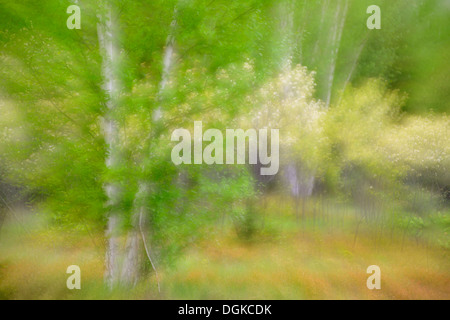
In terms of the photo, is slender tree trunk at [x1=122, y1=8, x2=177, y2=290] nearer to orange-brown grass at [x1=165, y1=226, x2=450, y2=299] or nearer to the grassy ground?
the grassy ground

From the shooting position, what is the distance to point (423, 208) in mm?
12328

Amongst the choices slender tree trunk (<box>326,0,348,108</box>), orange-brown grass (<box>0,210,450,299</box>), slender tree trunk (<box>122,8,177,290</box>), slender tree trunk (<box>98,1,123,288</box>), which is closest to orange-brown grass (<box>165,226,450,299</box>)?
orange-brown grass (<box>0,210,450,299</box>)

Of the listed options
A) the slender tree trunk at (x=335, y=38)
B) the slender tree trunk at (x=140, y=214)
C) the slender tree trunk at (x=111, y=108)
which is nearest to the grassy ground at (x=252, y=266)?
the slender tree trunk at (x=140, y=214)

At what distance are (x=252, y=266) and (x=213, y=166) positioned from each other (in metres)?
4.56

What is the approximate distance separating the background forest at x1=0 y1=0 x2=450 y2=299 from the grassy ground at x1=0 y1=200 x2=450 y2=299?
0.19 ft

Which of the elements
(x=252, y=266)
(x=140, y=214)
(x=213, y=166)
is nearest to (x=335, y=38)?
(x=213, y=166)

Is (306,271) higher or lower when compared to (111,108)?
lower

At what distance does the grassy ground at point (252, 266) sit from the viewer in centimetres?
819

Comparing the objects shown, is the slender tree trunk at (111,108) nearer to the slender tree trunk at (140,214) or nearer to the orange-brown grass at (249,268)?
the slender tree trunk at (140,214)

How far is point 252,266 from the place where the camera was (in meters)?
10.0

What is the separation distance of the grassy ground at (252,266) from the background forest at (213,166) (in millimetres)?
58

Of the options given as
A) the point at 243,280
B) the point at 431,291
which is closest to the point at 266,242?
the point at 243,280

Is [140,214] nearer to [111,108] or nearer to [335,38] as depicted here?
[111,108]

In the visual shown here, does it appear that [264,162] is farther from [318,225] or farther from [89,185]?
[89,185]
